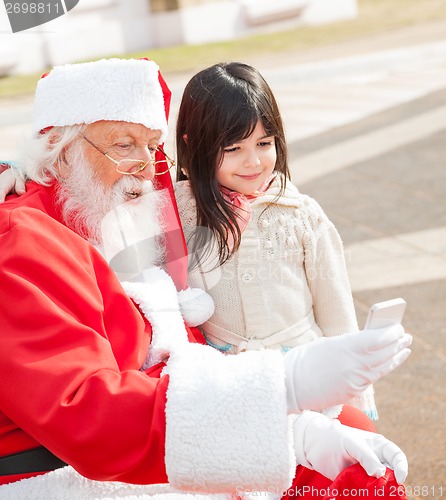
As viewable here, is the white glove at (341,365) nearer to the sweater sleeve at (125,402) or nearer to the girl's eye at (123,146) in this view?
the sweater sleeve at (125,402)

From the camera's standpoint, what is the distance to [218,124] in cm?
236

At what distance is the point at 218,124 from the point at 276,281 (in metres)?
0.46

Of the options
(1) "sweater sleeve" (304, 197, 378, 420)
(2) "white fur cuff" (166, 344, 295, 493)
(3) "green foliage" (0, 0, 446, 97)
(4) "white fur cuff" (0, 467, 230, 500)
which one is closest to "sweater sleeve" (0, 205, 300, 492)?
(2) "white fur cuff" (166, 344, 295, 493)

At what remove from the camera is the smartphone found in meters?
1.59

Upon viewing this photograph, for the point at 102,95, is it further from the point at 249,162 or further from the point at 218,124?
the point at 249,162

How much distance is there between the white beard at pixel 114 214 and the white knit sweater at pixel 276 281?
0.23 meters

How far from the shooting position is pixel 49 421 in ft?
5.42

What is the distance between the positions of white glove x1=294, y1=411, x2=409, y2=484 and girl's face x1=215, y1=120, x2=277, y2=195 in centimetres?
71

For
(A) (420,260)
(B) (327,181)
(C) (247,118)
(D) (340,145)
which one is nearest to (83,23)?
(D) (340,145)

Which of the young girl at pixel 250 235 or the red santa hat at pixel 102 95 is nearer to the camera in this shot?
the red santa hat at pixel 102 95

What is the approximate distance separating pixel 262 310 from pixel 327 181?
14.2 feet

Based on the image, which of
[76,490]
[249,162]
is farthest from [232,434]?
[249,162]

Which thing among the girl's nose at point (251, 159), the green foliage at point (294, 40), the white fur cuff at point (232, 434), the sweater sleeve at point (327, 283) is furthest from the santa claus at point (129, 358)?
the green foliage at point (294, 40)

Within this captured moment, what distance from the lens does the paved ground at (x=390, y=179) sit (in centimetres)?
340
